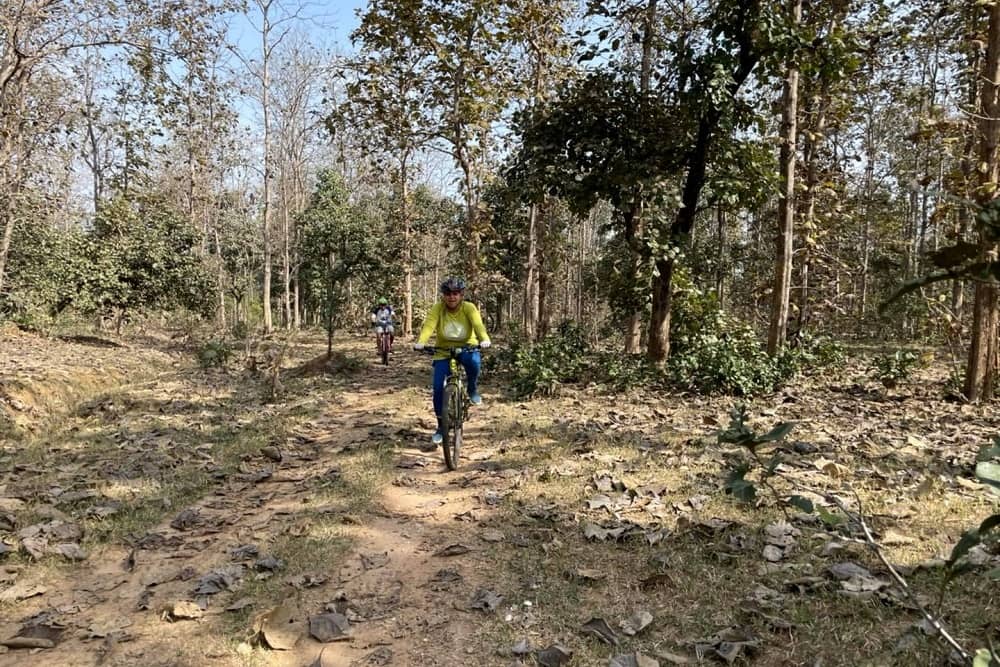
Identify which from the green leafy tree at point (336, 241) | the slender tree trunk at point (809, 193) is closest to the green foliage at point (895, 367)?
the slender tree trunk at point (809, 193)

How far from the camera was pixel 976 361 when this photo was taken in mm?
7887

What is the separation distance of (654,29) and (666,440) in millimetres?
7700

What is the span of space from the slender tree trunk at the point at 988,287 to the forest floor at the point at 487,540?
0.47m

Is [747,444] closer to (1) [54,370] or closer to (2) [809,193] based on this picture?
(1) [54,370]

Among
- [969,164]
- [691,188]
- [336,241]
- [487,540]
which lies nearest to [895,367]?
[691,188]

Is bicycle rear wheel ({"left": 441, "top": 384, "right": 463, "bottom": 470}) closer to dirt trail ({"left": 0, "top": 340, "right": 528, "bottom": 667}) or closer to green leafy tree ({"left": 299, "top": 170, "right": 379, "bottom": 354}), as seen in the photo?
dirt trail ({"left": 0, "top": 340, "right": 528, "bottom": 667})

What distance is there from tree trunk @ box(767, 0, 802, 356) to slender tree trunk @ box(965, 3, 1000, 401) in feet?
7.83

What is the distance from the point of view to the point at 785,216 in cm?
991

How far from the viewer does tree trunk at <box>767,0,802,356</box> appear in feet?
31.3

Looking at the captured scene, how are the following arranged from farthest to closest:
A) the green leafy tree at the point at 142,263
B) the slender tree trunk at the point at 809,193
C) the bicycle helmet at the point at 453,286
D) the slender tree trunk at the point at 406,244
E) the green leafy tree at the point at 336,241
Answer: the green leafy tree at the point at 336,241 < the slender tree trunk at the point at 406,244 < the green leafy tree at the point at 142,263 < the slender tree trunk at the point at 809,193 < the bicycle helmet at the point at 453,286

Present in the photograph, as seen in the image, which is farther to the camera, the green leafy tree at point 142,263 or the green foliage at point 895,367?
the green leafy tree at point 142,263

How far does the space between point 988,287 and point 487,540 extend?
6992mm

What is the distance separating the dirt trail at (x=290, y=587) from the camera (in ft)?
10.7

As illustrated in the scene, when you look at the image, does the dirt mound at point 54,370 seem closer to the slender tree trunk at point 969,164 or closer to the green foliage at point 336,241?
the green foliage at point 336,241
